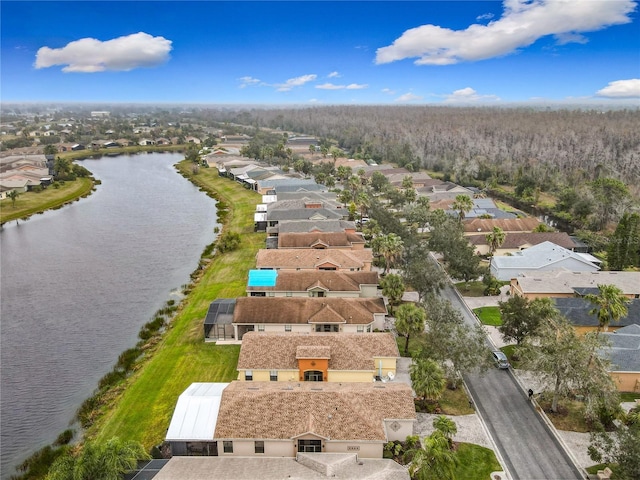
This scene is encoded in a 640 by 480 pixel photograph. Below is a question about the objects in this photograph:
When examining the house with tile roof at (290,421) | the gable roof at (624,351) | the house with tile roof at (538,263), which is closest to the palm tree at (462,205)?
the house with tile roof at (538,263)

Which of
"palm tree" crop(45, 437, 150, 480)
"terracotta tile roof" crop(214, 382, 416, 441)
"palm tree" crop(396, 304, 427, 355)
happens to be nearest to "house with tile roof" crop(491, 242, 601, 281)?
"palm tree" crop(396, 304, 427, 355)

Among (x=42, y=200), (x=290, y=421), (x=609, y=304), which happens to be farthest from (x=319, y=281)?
(x=42, y=200)

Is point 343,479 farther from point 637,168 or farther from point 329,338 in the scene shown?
point 637,168

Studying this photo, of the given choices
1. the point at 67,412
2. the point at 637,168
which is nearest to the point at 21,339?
the point at 67,412

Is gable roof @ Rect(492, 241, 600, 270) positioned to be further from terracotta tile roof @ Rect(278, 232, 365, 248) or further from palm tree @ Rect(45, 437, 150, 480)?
palm tree @ Rect(45, 437, 150, 480)

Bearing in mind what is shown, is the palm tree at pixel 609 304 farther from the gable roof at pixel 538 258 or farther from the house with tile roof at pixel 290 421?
the house with tile roof at pixel 290 421
